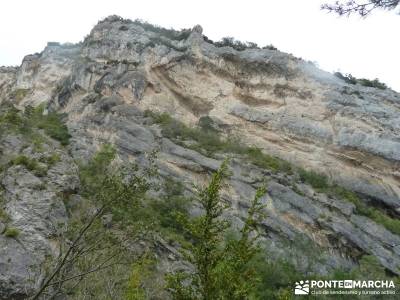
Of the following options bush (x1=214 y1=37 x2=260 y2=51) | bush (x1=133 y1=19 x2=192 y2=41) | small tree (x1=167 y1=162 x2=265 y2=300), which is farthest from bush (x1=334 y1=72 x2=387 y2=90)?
small tree (x1=167 y1=162 x2=265 y2=300)

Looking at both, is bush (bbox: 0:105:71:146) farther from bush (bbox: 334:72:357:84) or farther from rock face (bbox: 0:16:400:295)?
bush (bbox: 334:72:357:84)

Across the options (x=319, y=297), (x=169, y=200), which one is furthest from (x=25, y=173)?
(x=319, y=297)

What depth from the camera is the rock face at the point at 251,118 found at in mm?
25625

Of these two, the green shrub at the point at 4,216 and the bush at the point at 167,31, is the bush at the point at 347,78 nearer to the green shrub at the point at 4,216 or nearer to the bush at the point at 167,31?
the bush at the point at 167,31

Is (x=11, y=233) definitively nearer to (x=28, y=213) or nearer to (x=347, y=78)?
(x=28, y=213)

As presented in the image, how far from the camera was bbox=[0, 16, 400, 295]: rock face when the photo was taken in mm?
25625

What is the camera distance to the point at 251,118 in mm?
33906

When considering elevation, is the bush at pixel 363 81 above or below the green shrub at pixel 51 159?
above

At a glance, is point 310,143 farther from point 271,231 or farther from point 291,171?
point 271,231

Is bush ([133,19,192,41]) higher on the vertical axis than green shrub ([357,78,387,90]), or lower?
higher

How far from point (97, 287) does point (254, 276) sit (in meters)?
7.74

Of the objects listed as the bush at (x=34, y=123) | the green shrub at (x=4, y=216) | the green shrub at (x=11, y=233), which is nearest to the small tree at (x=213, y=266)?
the green shrub at (x=11, y=233)

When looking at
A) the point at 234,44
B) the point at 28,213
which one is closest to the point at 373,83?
the point at 234,44

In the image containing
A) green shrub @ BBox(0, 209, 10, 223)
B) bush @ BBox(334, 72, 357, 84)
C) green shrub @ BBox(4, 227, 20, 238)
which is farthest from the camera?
bush @ BBox(334, 72, 357, 84)
